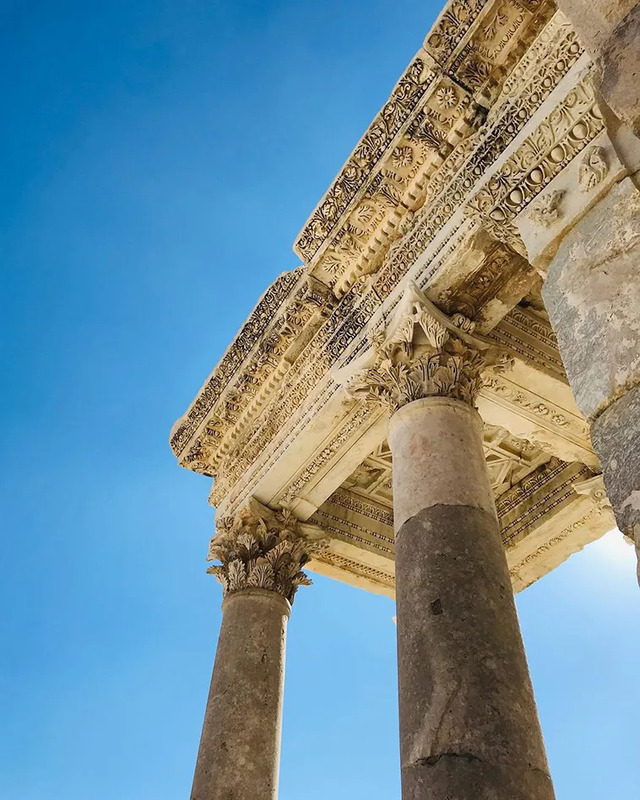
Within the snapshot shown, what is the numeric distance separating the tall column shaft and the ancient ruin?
0.01 m

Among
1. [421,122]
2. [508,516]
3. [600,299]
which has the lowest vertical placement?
[600,299]

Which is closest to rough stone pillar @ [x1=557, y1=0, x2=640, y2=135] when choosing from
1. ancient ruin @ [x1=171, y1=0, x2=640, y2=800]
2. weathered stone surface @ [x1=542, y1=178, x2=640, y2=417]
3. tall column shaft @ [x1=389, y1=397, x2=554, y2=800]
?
ancient ruin @ [x1=171, y1=0, x2=640, y2=800]

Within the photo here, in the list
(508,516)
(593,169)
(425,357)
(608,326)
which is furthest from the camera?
(508,516)

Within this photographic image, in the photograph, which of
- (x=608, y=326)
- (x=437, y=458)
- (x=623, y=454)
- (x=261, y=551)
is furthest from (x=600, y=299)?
(x=261, y=551)

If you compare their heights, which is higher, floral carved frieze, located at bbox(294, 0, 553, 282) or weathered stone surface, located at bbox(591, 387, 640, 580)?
floral carved frieze, located at bbox(294, 0, 553, 282)

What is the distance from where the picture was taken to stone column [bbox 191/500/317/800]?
657 centimetres

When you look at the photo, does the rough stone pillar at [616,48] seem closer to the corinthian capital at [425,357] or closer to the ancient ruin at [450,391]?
the ancient ruin at [450,391]

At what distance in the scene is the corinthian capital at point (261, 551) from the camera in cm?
787

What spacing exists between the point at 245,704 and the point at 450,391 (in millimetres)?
3855

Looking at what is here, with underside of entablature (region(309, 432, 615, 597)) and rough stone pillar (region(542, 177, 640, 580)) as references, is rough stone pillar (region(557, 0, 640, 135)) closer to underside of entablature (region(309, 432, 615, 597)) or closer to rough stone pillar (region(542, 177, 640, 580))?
rough stone pillar (region(542, 177, 640, 580))

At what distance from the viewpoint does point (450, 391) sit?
5711mm

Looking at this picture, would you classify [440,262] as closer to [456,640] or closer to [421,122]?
[421,122]

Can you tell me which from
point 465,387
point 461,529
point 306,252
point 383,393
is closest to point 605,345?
point 461,529

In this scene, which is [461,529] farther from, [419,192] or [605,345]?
[419,192]
